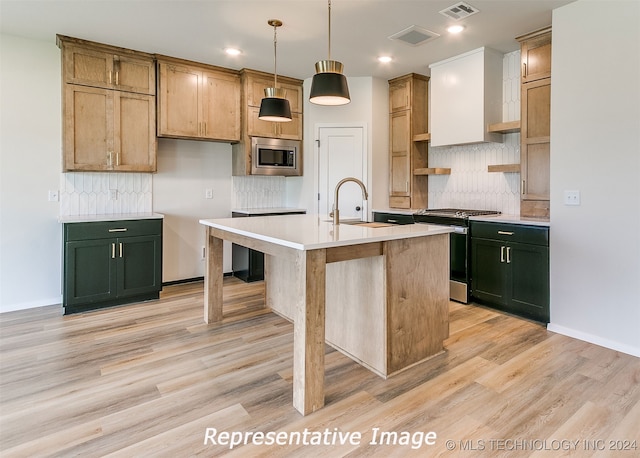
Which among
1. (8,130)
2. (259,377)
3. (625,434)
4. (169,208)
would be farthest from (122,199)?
(625,434)

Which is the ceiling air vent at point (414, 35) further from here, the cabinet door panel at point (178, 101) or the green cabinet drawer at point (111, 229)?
the green cabinet drawer at point (111, 229)

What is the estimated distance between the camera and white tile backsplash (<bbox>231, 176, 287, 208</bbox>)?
17.0ft

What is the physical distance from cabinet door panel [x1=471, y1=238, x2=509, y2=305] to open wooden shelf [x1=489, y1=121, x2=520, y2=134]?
1139 mm

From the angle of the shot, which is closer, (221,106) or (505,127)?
(505,127)

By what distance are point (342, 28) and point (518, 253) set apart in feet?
8.35

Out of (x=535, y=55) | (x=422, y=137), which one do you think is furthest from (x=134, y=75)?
(x=535, y=55)

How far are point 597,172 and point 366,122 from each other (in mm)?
2677

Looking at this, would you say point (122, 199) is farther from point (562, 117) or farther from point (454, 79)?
point (562, 117)

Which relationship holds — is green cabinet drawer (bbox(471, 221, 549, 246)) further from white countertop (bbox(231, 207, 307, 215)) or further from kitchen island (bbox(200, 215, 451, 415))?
white countertop (bbox(231, 207, 307, 215))

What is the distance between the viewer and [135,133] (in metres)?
4.09

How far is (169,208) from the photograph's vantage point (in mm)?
4688

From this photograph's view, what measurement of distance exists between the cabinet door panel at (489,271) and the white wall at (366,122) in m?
1.53

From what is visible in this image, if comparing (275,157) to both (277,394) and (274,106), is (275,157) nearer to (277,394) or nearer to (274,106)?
(274,106)

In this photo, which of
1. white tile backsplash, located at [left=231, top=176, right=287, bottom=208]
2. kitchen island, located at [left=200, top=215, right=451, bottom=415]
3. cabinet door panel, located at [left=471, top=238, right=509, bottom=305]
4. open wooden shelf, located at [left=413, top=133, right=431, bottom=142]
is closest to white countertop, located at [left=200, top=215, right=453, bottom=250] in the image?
kitchen island, located at [left=200, top=215, right=451, bottom=415]
